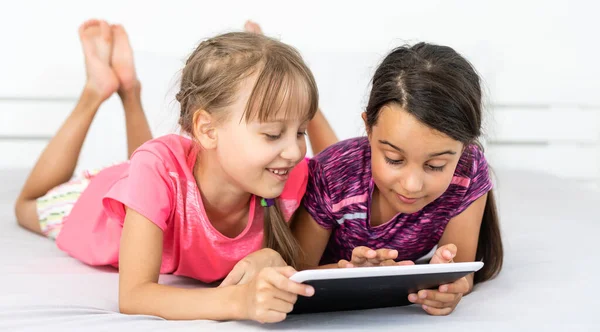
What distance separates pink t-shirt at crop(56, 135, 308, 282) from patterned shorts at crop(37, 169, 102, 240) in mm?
183

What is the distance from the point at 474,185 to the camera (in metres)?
1.54

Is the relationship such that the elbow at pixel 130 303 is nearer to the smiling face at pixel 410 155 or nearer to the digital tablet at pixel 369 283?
the digital tablet at pixel 369 283

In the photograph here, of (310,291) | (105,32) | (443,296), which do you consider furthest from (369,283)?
(105,32)

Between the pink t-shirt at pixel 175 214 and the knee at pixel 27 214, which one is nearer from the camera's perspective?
the pink t-shirt at pixel 175 214

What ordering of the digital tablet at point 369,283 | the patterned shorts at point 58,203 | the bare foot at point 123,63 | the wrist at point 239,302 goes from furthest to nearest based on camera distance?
the bare foot at point 123,63
the patterned shorts at point 58,203
the wrist at point 239,302
the digital tablet at point 369,283

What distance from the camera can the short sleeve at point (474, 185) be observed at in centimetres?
154

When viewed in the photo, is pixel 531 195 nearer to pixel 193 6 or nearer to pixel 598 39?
pixel 598 39

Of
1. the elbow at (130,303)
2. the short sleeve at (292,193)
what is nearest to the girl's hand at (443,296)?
the short sleeve at (292,193)

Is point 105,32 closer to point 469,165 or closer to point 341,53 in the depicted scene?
point 341,53

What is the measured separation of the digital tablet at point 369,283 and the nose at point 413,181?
0.16 metres

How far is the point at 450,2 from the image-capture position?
9.58 ft

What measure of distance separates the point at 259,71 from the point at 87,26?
2.90 ft

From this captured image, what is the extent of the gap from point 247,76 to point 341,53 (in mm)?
1375

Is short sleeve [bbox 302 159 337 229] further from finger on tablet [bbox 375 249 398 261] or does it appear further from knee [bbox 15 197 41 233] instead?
knee [bbox 15 197 41 233]
